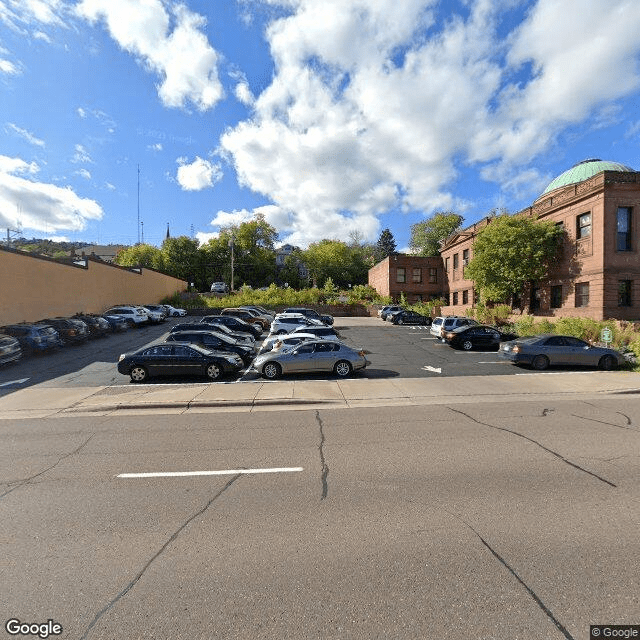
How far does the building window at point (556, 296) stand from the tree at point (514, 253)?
4.13 ft

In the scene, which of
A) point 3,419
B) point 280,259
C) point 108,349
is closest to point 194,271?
point 280,259

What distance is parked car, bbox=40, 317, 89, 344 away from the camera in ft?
66.8

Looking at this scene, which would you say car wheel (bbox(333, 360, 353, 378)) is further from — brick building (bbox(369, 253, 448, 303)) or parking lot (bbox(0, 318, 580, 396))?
brick building (bbox(369, 253, 448, 303))

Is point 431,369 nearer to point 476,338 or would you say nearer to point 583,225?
point 476,338

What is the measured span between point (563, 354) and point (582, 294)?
14.1 metres

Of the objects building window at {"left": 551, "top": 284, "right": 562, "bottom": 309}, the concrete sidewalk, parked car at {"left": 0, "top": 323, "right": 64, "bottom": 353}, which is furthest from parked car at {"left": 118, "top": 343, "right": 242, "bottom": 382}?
building window at {"left": 551, "top": 284, "right": 562, "bottom": 309}

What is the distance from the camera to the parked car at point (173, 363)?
1251 cm

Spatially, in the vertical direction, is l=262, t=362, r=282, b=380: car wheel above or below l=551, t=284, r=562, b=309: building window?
below

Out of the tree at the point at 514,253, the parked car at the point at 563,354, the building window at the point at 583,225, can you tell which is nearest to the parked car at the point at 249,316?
the tree at the point at 514,253

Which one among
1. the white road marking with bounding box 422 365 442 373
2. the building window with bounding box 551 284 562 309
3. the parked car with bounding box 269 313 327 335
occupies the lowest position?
the white road marking with bounding box 422 365 442 373

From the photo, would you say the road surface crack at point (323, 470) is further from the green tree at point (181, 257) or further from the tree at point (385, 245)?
the tree at point (385, 245)

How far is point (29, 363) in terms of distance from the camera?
16.1 meters

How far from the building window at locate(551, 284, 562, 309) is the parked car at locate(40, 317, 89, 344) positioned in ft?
107

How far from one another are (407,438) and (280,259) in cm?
6547
